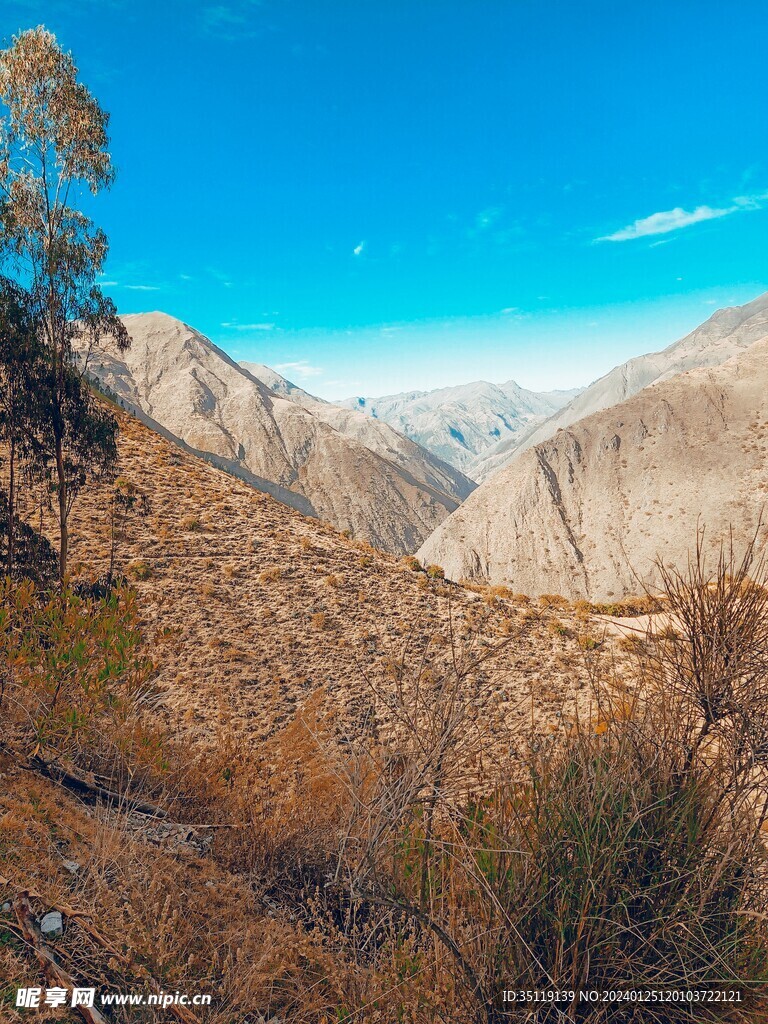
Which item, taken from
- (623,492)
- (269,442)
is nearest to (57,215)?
(623,492)

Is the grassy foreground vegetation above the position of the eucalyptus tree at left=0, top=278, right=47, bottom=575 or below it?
below

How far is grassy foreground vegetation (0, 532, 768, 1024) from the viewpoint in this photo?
2916mm

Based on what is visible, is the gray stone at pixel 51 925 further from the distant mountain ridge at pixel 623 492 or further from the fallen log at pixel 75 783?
the distant mountain ridge at pixel 623 492

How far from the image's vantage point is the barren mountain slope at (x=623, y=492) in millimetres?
72438

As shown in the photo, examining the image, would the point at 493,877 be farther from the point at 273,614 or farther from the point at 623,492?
the point at 623,492

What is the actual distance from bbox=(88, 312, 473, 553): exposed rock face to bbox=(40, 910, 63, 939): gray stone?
109946mm

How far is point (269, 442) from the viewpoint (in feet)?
441

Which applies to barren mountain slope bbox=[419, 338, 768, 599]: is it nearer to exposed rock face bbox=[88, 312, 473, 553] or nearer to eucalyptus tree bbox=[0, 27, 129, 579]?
exposed rock face bbox=[88, 312, 473, 553]

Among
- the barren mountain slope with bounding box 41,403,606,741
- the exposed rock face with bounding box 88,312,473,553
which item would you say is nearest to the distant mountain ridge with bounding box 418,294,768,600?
the exposed rock face with bounding box 88,312,473,553

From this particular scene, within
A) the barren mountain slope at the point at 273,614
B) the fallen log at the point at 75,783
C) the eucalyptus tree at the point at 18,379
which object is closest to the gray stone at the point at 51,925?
the fallen log at the point at 75,783

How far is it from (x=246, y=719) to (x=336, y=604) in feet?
23.1

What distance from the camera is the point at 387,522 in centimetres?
12356

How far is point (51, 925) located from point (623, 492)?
91.4m

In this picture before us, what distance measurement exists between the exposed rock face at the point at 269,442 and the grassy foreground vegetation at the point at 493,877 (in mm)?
109187
